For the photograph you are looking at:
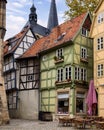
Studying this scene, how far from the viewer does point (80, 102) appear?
31625 millimetres

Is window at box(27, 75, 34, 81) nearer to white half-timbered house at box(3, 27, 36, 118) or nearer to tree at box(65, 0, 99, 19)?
white half-timbered house at box(3, 27, 36, 118)

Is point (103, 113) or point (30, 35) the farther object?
point (30, 35)

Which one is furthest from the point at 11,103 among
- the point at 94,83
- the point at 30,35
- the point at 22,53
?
the point at 94,83

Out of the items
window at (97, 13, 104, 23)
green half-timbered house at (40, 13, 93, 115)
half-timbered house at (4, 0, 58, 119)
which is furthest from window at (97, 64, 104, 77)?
half-timbered house at (4, 0, 58, 119)

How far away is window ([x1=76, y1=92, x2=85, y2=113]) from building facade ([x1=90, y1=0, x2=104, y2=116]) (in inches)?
113

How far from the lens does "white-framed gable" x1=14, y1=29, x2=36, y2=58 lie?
125 ft

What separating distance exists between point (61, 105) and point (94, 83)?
4.95 meters

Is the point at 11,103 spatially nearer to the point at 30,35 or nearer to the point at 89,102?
the point at 30,35

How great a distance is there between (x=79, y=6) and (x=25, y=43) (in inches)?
329

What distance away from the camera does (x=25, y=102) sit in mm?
36438

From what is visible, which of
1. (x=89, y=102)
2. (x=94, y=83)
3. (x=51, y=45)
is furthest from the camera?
(x=51, y=45)

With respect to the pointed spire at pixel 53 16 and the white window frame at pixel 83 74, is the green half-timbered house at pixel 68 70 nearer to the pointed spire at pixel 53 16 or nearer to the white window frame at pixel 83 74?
the white window frame at pixel 83 74

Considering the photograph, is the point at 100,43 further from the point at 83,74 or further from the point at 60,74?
the point at 60,74

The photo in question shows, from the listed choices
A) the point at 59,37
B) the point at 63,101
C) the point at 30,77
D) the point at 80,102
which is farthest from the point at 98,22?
the point at 30,77
